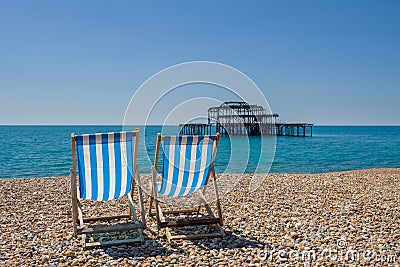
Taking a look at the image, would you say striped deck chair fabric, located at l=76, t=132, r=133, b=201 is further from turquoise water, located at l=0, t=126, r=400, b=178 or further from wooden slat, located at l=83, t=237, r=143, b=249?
turquoise water, located at l=0, t=126, r=400, b=178

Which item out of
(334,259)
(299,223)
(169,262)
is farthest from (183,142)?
(334,259)

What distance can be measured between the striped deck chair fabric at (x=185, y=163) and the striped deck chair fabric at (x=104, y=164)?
0.37 metres

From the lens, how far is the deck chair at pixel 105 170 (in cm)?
342

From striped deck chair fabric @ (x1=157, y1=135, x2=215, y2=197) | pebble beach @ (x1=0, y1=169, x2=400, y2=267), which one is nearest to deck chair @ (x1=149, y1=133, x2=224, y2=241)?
striped deck chair fabric @ (x1=157, y1=135, x2=215, y2=197)

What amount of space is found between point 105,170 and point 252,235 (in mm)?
1531

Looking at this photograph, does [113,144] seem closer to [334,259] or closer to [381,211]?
[334,259]

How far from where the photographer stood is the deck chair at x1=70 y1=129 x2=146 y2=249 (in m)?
3.42

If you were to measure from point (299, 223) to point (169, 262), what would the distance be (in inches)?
60.9

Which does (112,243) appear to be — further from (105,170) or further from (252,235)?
(252,235)

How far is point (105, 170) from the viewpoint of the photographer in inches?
140

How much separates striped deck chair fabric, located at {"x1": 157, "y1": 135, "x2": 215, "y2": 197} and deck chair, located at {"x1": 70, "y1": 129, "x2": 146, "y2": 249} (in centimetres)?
31

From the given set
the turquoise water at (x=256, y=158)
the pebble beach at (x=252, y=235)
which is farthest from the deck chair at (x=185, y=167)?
the turquoise water at (x=256, y=158)

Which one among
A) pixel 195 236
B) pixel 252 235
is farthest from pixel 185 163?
pixel 252 235

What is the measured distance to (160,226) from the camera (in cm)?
349
